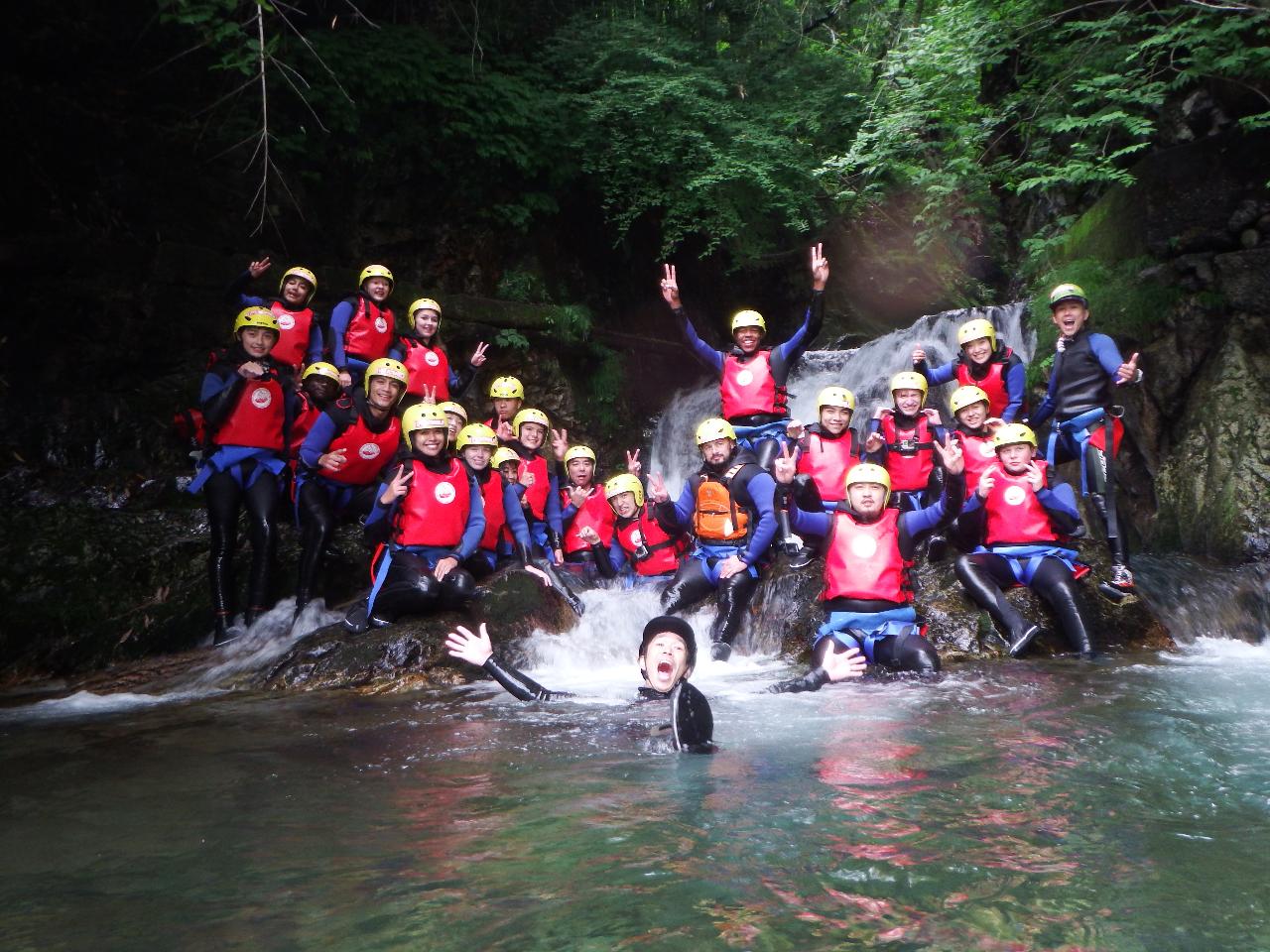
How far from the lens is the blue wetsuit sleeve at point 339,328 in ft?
29.2

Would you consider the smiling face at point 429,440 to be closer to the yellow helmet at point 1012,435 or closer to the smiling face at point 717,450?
the smiling face at point 717,450

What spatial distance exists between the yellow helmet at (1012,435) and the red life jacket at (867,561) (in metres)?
1.21

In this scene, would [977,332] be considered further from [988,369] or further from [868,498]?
[868,498]

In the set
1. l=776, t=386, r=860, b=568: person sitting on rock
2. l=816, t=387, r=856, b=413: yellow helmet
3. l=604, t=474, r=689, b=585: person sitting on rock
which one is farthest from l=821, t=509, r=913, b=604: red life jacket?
l=604, t=474, r=689, b=585: person sitting on rock

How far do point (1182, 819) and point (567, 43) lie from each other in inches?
499

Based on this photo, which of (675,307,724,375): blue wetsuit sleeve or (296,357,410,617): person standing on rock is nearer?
(296,357,410,617): person standing on rock

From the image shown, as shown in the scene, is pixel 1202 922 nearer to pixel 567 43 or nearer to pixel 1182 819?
pixel 1182 819

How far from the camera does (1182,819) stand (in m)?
3.18

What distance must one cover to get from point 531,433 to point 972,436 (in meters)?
4.07

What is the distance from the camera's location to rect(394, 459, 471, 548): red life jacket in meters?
7.29

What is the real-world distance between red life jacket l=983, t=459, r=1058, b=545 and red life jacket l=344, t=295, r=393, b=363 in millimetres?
5676

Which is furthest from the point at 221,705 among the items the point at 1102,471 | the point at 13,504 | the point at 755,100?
the point at 755,100

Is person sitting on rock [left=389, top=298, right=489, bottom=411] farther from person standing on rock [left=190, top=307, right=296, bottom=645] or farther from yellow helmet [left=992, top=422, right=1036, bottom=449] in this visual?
yellow helmet [left=992, top=422, right=1036, bottom=449]

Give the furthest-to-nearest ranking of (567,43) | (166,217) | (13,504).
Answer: (567,43) < (166,217) < (13,504)
